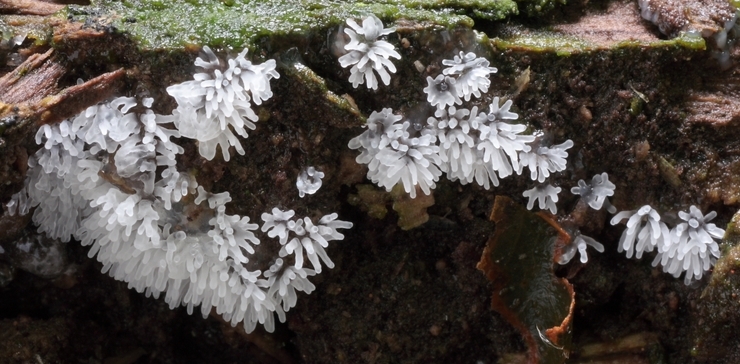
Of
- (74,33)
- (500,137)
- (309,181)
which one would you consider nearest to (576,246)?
(500,137)

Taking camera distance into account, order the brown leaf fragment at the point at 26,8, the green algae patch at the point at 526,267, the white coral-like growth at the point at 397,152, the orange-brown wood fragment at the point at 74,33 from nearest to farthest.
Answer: the orange-brown wood fragment at the point at 74,33
the white coral-like growth at the point at 397,152
the brown leaf fragment at the point at 26,8
the green algae patch at the point at 526,267

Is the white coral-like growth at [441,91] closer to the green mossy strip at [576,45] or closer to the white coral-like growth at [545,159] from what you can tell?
the green mossy strip at [576,45]

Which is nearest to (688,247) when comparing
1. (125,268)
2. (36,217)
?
(125,268)

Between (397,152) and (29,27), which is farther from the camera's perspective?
(29,27)

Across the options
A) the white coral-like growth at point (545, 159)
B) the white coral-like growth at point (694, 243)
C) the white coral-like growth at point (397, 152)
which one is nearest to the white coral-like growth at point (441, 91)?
the white coral-like growth at point (397, 152)

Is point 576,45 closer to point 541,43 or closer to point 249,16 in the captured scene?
point 541,43

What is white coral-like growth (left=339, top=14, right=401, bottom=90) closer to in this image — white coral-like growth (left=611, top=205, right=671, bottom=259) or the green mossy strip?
the green mossy strip

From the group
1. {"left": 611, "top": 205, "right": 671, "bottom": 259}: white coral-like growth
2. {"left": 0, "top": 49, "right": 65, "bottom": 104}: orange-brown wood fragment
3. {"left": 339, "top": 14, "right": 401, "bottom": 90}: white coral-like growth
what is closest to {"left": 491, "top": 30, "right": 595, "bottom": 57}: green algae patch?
{"left": 339, "top": 14, "right": 401, "bottom": 90}: white coral-like growth
